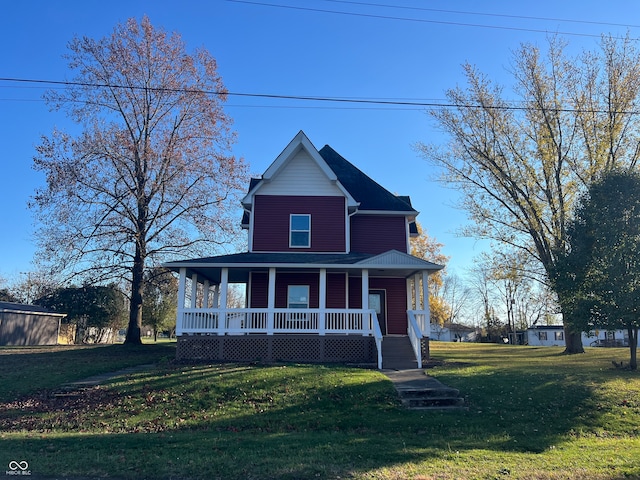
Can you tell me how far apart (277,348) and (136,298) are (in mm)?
12276

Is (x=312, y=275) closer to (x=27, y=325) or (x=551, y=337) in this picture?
(x=27, y=325)

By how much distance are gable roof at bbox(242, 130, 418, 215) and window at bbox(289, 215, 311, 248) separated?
2.09m

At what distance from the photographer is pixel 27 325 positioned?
3534cm

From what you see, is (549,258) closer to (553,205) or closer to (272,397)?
(553,205)

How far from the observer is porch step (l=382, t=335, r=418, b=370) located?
1672cm

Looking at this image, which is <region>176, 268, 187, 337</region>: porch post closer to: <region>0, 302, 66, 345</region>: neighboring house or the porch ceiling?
the porch ceiling

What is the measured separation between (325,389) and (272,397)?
4.74 feet

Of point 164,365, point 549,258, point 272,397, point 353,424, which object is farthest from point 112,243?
point 549,258

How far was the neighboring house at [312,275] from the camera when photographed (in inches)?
696

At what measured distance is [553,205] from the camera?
25.8 meters

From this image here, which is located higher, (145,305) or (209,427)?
(145,305)

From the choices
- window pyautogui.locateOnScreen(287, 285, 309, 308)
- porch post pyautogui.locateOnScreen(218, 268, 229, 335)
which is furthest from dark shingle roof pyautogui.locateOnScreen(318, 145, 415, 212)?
porch post pyautogui.locateOnScreen(218, 268, 229, 335)

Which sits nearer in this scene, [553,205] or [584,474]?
[584,474]

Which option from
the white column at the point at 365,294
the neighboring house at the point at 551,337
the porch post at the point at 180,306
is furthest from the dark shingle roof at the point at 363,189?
the neighboring house at the point at 551,337
